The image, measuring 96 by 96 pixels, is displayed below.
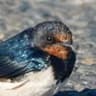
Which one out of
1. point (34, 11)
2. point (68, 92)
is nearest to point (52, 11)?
point (34, 11)

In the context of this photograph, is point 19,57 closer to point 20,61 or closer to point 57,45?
point 20,61

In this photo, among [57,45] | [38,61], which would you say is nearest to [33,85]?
[38,61]

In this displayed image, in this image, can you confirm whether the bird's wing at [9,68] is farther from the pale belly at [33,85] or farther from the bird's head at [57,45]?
the bird's head at [57,45]

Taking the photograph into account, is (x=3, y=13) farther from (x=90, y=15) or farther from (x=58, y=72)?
(x=58, y=72)

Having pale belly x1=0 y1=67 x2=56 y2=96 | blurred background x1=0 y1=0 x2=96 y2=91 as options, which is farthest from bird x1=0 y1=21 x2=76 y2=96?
blurred background x1=0 y1=0 x2=96 y2=91

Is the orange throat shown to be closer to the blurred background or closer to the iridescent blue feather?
the iridescent blue feather
